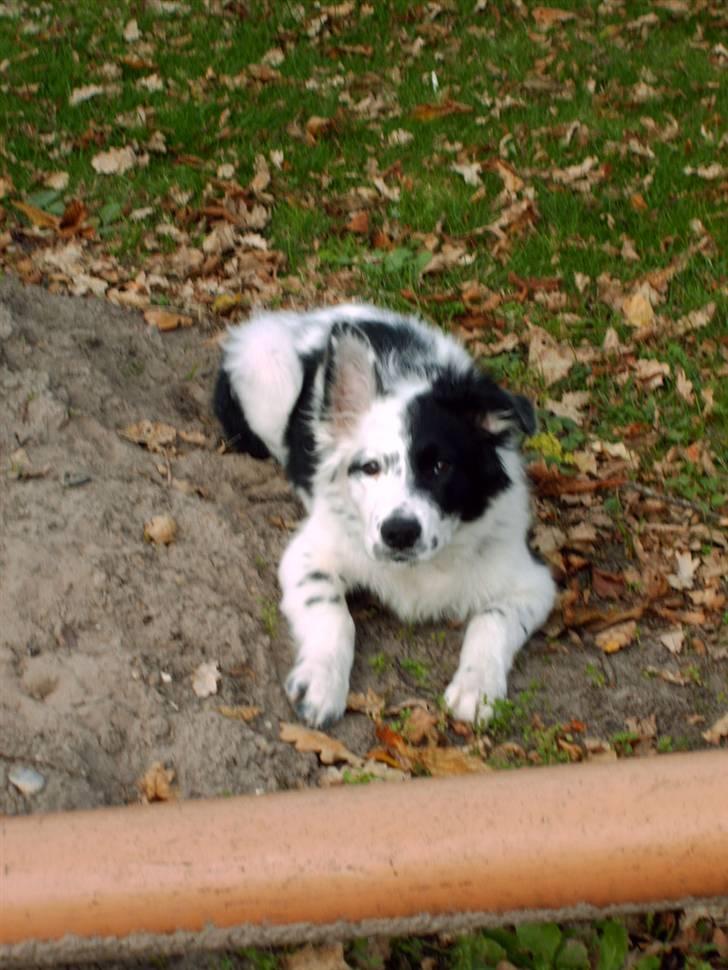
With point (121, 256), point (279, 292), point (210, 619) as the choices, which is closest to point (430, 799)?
point (210, 619)

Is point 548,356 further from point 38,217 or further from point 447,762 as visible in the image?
point 38,217

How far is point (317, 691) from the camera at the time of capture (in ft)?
13.5

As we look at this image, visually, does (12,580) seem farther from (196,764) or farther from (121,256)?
(121,256)

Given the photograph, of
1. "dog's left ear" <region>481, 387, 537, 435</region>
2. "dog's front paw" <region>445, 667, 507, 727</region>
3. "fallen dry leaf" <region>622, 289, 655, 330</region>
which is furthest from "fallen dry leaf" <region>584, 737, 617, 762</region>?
"fallen dry leaf" <region>622, 289, 655, 330</region>

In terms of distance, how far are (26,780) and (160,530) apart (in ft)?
4.83

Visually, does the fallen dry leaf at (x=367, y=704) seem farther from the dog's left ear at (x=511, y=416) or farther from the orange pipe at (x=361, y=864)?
the orange pipe at (x=361, y=864)

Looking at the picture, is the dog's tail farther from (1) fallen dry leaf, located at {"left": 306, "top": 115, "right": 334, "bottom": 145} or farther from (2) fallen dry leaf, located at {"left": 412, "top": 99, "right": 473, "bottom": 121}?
(2) fallen dry leaf, located at {"left": 412, "top": 99, "right": 473, "bottom": 121}

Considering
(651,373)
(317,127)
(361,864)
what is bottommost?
(317,127)

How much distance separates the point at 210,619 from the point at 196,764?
30.9 inches

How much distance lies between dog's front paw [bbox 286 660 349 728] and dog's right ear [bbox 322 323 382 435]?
1.07 meters

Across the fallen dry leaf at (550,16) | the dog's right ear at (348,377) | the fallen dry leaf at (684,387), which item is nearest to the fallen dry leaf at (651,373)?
the fallen dry leaf at (684,387)

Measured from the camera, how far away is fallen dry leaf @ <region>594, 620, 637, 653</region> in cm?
460

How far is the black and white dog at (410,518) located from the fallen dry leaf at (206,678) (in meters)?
0.27

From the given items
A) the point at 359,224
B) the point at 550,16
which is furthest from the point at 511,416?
the point at 550,16
